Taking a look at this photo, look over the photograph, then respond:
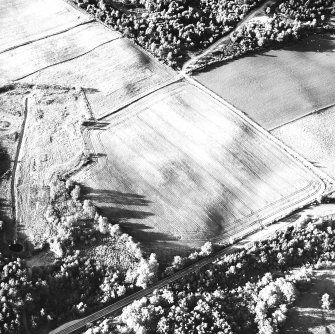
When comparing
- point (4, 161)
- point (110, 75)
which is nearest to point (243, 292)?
point (4, 161)

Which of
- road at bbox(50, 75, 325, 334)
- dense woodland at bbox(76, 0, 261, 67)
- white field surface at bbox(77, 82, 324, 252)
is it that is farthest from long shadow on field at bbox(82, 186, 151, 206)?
dense woodland at bbox(76, 0, 261, 67)

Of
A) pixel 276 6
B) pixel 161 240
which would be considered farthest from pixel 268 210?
pixel 276 6

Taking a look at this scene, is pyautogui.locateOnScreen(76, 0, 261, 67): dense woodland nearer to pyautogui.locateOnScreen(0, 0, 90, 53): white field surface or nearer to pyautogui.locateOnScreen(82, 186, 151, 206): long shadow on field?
pyautogui.locateOnScreen(0, 0, 90, 53): white field surface

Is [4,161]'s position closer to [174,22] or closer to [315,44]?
[174,22]

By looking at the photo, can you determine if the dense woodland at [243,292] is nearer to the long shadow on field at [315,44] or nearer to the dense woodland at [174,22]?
the long shadow on field at [315,44]

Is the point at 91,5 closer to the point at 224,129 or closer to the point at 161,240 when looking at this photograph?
the point at 224,129

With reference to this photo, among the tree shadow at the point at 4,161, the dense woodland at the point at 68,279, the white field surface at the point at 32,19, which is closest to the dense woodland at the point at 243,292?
the dense woodland at the point at 68,279

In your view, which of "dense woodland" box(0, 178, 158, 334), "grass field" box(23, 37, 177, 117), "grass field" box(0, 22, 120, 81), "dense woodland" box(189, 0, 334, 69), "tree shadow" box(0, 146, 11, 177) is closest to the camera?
"dense woodland" box(0, 178, 158, 334)
